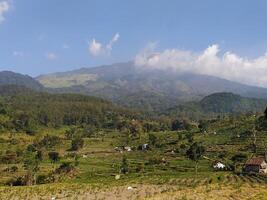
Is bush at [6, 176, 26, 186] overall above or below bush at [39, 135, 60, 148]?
below

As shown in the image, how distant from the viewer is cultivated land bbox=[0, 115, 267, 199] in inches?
2153

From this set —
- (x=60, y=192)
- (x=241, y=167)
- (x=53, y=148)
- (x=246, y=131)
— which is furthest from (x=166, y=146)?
(x=60, y=192)

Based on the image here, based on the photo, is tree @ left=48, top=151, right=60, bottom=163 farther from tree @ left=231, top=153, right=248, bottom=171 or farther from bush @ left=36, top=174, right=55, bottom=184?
tree @ left=231, top=153, right=248, bottom=171

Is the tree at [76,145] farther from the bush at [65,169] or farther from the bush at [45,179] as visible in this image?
the bush at [45,179]

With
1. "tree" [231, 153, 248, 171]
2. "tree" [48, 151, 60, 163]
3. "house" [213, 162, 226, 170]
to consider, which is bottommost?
"tree" [48, 151, 60, 163]

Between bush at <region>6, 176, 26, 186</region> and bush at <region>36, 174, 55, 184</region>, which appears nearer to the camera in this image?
bush at <region>6, 176, 26, 186</region>

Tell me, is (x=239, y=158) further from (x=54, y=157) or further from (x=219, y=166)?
(x=54, y=157)

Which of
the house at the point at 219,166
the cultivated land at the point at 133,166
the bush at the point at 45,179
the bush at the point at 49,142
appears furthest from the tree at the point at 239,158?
the bush at the point at 49,142

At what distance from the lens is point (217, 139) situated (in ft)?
518

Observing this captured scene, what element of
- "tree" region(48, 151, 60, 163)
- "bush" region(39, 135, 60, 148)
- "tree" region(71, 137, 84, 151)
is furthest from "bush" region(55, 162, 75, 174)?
"bush" region(39, 135, 60, 148)

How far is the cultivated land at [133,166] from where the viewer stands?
54.7 meters

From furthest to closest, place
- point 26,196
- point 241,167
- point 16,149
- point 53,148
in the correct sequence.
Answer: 1. point 53,148
2. point 16,149
3. point 241,167
4. point 26,196

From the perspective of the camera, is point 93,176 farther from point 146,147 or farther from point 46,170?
point 146,147

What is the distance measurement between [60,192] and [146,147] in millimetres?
102775
